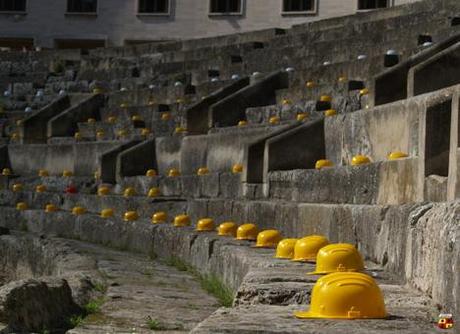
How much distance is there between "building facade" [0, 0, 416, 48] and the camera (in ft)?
125

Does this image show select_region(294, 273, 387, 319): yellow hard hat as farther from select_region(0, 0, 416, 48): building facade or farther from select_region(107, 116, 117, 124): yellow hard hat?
select_region(0, 0, 416, 48): building facade

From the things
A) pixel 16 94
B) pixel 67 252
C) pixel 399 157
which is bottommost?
pixel 67 252

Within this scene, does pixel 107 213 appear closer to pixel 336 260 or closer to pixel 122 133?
pixel 122 133

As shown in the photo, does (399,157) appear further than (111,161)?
No

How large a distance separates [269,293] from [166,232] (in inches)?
312

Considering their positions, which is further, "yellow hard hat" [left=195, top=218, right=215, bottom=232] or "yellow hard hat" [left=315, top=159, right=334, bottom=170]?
"yellow hard hat" [left=195, top=218, right=215, bottom=232]

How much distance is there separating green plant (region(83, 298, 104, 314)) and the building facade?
29118 millimetres

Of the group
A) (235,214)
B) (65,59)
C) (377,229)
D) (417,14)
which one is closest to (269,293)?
(377,229)

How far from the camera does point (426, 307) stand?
5352 mm

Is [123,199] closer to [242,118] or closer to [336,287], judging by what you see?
[242,118]

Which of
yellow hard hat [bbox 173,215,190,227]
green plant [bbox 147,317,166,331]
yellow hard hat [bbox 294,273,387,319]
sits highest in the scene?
yellow hard hat [bbox 173,215,190,227]

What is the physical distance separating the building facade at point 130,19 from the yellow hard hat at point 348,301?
32466mm

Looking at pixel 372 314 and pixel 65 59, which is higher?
pixel 65 59

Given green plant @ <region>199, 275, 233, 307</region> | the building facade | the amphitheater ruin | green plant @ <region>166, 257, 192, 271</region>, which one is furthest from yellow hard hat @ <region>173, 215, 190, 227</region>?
the building facade
